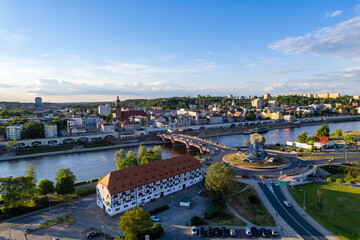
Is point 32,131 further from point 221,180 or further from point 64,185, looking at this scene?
point 221,180

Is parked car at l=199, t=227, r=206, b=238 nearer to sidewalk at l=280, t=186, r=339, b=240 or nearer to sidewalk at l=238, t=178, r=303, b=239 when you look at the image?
sidewalk at l=238, t=178, r=303, b=239

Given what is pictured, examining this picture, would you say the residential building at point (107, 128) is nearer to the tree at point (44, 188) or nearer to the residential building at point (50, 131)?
the residential building at point (50, 131)

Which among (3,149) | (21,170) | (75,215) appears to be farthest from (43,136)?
(75,215)

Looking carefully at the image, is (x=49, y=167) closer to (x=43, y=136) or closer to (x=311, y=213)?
(x=43, y=136)

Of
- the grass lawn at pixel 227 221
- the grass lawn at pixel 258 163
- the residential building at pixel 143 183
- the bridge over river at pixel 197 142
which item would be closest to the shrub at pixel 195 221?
the grass lawn at pixel 227 221

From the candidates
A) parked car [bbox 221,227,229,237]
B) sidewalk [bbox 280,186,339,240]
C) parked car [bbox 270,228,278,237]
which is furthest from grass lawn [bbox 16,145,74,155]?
parked car [bbox 270,228,278,237]

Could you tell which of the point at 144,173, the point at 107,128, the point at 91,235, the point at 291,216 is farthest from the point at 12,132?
the point at 291,216
